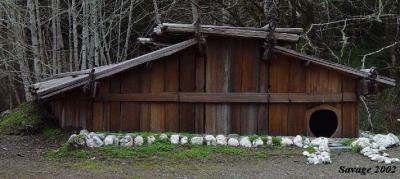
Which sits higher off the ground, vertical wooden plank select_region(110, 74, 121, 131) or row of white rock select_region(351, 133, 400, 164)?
vertical wooden plank select_region(110, 74, 121, 131)

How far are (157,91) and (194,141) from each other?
62.4 inches

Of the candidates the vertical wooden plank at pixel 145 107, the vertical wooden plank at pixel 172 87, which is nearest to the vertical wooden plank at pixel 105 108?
the vertical wooden plank at pixel 145 107

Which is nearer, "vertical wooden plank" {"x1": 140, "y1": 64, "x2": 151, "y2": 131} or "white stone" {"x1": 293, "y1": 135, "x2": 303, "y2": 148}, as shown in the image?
"white stone" {"x1": 293, "y1": 135, "x2": 303, "y2": 148}

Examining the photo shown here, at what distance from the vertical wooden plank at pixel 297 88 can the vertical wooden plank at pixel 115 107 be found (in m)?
3.72

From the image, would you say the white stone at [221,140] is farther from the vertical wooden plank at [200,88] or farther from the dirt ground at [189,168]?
the vertical wooden plank at [200,88]

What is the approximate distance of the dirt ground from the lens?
28.8ft

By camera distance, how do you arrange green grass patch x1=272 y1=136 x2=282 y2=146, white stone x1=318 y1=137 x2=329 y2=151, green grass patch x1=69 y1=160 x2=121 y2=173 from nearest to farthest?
green grass patch x1=69 y1=160 x2=121 y2=173
white stone x1=318 y1=137 x2=329 y2=151
green grass patch x1=272 y1=136 x2=282 y2=146

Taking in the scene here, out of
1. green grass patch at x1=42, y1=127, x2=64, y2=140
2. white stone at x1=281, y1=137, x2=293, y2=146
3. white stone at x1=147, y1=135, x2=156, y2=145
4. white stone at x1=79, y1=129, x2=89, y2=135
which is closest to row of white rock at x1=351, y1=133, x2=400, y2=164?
white stone at x1=281, y1=137, x2=293, y2=146

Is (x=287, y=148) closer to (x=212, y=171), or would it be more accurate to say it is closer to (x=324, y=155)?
(x=324, y=155)

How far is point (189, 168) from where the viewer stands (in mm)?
9375

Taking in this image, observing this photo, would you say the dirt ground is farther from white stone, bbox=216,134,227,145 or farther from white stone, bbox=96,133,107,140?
white stone, bbox=96,133,107,140

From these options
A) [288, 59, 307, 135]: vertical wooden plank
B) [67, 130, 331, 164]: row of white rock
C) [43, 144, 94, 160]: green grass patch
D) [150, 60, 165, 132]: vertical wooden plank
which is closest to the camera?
[43, 144, 94, 160]: green grass patch

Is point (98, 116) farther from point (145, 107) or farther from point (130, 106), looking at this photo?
point (145, 107)

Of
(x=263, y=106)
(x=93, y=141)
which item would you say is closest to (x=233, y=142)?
(x=263, y=106)
